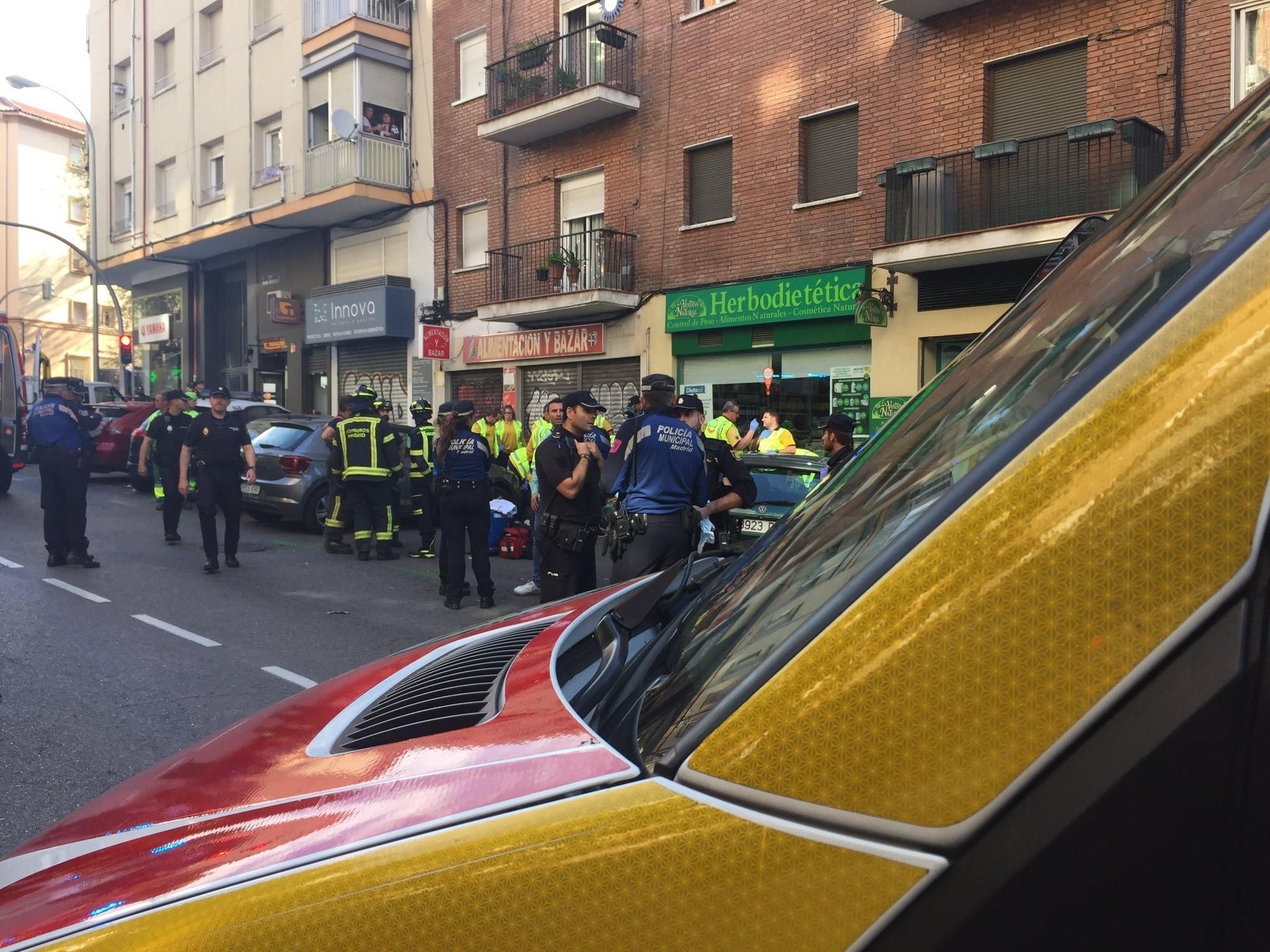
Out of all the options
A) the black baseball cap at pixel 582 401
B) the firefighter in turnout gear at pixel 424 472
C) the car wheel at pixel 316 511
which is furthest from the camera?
the car wheel at pixel 316 511

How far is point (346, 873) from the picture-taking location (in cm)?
113

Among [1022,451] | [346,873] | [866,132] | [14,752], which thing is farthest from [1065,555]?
[866,132]

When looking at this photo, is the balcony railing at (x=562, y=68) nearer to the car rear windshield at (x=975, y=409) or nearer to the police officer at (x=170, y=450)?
the police officer at (x=170, y=450)

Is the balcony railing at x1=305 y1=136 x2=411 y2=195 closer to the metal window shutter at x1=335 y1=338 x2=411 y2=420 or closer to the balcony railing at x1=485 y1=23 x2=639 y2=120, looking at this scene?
the balcony railing at x1=485 y1=23 x2=639 y2=120

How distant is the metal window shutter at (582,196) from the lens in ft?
64.1

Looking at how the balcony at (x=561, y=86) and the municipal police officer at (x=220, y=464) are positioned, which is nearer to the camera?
the municipal police officer at (x=220, y=464)

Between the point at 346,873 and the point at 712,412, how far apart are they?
1683 centimetres

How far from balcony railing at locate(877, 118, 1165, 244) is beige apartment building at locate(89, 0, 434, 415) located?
11.8 m

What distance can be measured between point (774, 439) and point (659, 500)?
25.4 ft

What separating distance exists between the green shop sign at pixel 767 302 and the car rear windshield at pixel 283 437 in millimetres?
6870

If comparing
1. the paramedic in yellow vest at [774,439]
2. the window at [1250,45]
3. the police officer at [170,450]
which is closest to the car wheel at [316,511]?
the police officer at [170,450]

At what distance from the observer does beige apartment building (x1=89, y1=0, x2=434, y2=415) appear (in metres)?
22.9

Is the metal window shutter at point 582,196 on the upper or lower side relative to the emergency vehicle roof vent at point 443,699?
upper

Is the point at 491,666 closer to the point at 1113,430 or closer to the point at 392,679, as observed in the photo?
the point at 392,679
